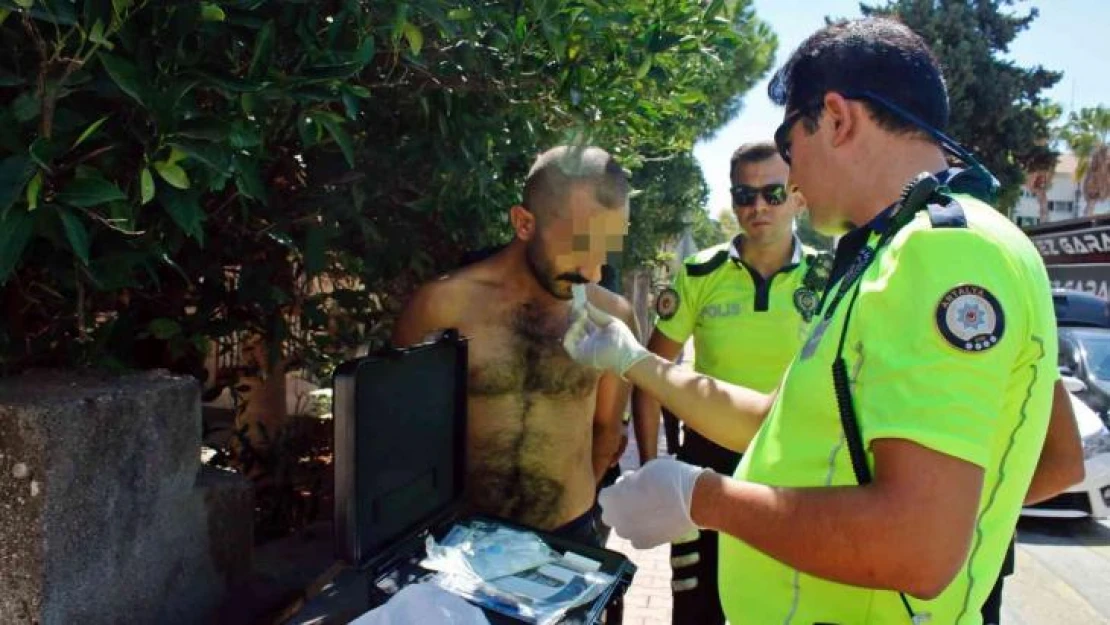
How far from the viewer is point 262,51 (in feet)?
4.98

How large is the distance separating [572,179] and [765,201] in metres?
1.23

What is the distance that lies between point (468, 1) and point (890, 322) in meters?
1.27

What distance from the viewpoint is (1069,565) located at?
18.4 ft

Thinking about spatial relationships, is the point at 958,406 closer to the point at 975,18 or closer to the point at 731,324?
the point at 731,324

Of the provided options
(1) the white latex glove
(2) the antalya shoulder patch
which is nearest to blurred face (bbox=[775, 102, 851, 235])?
(2) the antalya shoulder patch

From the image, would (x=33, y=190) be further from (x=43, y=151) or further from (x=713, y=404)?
(x=713, y=404)

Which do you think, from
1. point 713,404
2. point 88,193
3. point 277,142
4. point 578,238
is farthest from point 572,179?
point 88,193

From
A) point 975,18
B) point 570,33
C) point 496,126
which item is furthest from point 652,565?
point 975,18

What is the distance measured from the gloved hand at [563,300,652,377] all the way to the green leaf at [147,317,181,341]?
1.13 meters

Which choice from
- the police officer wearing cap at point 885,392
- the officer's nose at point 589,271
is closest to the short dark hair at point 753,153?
the officer's nose at point 589,271

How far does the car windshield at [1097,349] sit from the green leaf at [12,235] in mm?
8456

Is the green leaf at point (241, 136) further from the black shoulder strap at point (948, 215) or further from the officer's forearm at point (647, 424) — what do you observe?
the officer's forearm at point (647, 424)

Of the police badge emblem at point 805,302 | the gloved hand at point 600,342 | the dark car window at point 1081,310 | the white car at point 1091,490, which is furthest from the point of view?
the dark car window at point 1081,310

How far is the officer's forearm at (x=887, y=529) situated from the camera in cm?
110
